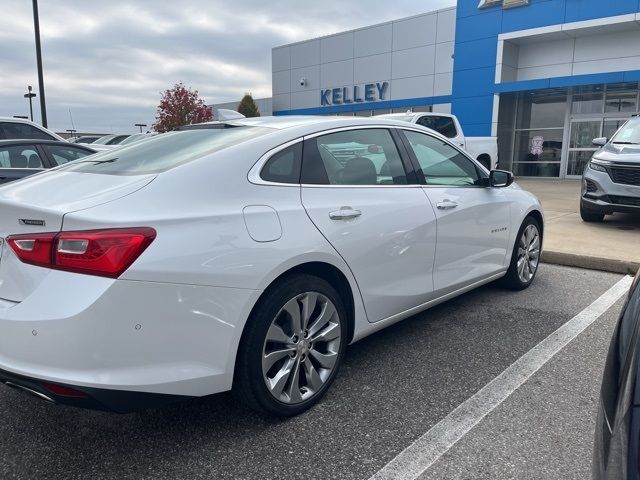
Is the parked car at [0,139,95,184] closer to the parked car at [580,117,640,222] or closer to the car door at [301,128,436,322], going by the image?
the car door at [301,128,436,322]

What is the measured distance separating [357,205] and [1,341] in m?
1.84

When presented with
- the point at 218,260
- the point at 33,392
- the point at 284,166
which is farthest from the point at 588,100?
the point at 33,392

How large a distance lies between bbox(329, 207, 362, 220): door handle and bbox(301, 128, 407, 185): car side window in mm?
182

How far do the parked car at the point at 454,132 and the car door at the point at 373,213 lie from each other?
8164 mm

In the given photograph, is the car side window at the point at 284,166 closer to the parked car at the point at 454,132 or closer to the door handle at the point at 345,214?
the door handle at the point at 345,214

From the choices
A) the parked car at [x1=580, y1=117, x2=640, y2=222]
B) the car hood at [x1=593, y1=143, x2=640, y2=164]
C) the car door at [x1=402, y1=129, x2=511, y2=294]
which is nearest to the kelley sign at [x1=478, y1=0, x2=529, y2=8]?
the parked car at [x1=580, y1=117, x2=640, y2=222]

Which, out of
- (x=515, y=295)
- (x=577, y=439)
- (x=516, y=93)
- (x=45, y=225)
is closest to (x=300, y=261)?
(x=45, y=225)

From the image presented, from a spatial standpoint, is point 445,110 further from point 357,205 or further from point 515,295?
point 357,205

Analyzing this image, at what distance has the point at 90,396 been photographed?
6.65 feet

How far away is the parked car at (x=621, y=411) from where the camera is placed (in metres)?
1.22

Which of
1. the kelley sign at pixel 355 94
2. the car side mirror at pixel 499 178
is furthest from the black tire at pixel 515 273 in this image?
the kelley sign at pixel 355 94

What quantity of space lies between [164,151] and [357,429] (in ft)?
5.89

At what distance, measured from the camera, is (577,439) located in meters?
2.50

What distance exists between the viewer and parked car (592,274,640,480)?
122 centimetres
